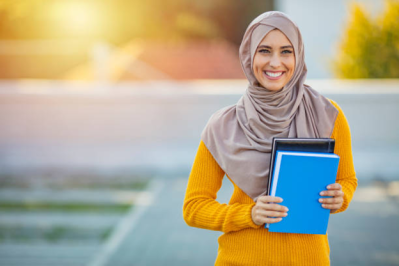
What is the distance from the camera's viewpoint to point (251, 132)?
1.61 m

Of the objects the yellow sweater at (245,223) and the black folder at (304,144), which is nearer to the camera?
the black folder at (304,144)

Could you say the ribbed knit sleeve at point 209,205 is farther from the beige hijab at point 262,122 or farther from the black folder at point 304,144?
the black folder at point 304,144

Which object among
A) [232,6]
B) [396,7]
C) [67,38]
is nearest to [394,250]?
[396,7]

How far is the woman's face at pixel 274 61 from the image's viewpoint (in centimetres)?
152

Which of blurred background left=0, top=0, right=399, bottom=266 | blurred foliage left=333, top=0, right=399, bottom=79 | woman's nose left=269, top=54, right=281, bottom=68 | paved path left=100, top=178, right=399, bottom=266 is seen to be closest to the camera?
woman's nose left=269, top=54, right=281, bottom=68

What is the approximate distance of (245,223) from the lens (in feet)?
5.08

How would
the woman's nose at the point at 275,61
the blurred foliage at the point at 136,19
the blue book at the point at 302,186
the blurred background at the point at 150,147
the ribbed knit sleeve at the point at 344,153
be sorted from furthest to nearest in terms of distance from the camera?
→ the blurred foliage at the point at 136,19, the blurred background at the point at 150,147, the ribbed knit sleeve at the point at 344,153, the woman's nose at the point at 275,61, the blue book at the point at 302,186

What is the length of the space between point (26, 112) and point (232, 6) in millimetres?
11667

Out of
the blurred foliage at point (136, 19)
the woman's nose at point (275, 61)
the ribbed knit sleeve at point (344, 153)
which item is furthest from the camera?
the blurred foliage at point (136, 19)

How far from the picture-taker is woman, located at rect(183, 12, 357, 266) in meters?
1.54

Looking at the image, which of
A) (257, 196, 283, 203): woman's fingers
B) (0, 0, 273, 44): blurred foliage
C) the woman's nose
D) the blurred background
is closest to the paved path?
the blurred background

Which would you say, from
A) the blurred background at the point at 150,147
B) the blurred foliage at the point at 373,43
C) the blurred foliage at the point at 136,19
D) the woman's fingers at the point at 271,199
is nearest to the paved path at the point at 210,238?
the blurred background at the point at 150,147

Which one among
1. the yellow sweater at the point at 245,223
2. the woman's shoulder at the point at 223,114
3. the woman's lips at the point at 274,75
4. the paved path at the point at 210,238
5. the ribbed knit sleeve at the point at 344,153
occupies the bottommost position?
the yellow sweater at the point at 245,223

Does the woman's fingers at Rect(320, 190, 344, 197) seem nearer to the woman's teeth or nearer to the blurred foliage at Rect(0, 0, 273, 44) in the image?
the woman's teeth
